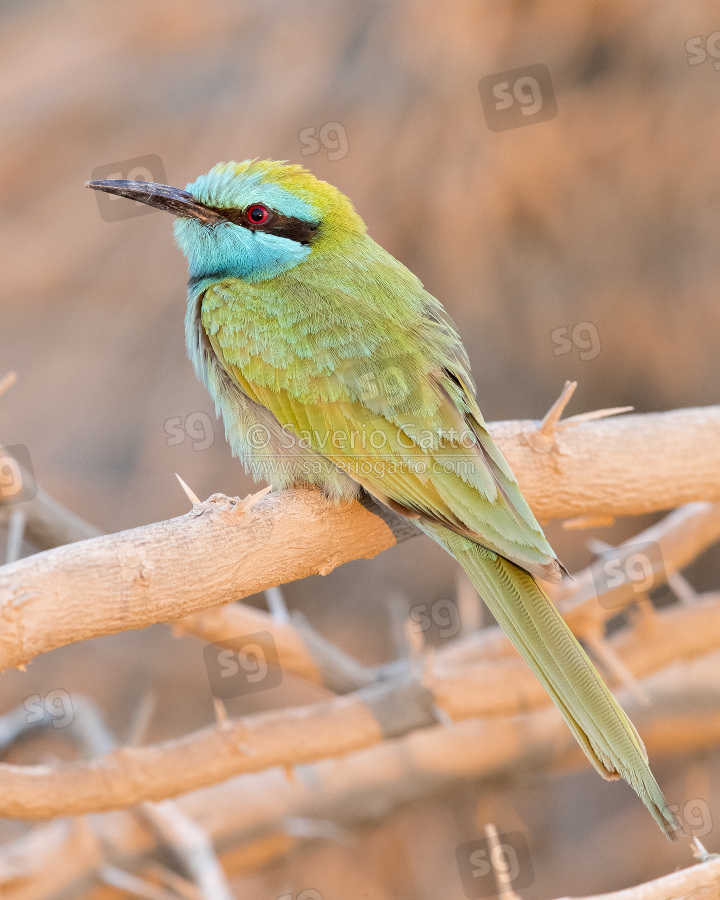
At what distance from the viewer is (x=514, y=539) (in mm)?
1571

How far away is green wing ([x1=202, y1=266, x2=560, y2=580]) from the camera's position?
1646 mm

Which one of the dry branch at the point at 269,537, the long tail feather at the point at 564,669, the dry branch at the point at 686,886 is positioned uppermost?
the dry branch at the point at 269,537

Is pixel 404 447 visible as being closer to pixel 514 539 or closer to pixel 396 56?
pixel 514 539

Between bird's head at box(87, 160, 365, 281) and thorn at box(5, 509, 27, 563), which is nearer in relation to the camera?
thorn at box(5, 509, 27, 563)

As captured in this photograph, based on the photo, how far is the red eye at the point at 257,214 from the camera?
6.52ft

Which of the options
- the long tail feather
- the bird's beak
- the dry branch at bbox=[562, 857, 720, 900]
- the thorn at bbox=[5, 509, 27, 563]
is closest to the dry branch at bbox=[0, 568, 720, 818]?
the thorn at bbox=[5, 509, 27, 563]

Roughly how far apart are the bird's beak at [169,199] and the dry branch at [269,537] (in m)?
0.72

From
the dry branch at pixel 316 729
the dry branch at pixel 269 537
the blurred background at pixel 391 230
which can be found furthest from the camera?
the blurred background at pixel 391 230

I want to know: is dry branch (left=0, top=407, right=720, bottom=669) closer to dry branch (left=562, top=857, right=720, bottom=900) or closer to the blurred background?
dry branch (left=562, top=857, right=720, bottom=900)

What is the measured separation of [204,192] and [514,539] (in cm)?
110

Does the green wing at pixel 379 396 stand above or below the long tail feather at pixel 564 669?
A: above

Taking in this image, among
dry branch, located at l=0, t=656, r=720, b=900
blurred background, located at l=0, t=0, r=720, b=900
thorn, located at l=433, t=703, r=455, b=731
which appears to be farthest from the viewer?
blurred background, located at l=0, t=0, r=720, b=900

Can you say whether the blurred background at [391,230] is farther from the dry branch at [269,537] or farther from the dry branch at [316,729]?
the dry branch at [269,537]

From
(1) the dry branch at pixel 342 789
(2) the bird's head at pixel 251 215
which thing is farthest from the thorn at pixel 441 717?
(2) the bird's head at pixel 251 215
